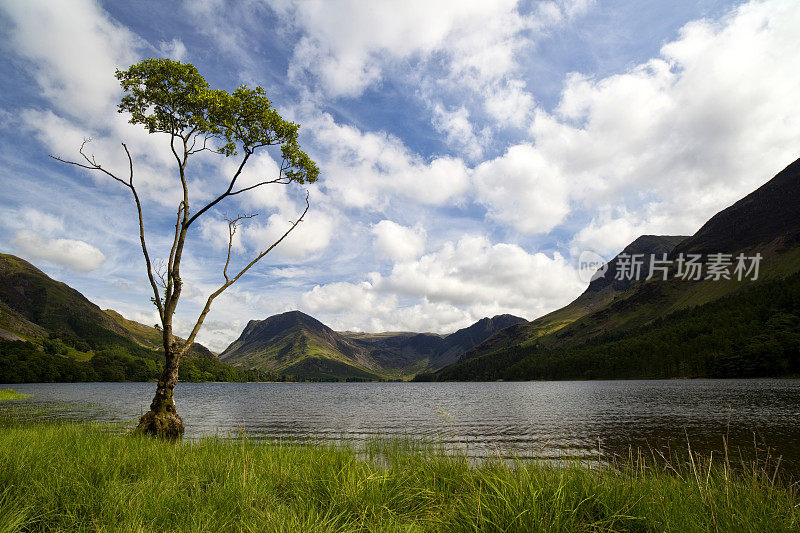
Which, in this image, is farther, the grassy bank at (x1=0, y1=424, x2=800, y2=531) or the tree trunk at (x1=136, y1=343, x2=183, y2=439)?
the tree trunk at (x1=136, y1=343, x2=183, y2=439)

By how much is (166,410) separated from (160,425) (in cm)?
73

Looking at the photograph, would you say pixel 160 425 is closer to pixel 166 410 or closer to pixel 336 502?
pixel 166 410

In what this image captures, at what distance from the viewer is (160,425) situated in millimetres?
17062

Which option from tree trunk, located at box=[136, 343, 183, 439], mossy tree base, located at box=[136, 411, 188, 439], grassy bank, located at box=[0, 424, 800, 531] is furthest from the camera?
tree trunk, located at box=[136, 343, 183, 439]

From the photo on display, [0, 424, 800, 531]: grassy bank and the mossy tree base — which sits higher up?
[0, 424, 800, 531]: grassy bank

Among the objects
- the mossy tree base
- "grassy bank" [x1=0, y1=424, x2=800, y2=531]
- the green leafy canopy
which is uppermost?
the green leafy canopy

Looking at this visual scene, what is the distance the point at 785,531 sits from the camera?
5.02m

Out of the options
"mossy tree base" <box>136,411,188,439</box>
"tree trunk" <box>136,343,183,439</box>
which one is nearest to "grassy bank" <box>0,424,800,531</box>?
"mossy tree base" <box>136,411,188,439</box>

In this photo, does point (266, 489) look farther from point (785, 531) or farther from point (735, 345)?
point (735, 345)

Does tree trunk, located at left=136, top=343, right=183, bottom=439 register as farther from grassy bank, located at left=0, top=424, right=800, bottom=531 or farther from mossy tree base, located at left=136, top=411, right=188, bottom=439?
grassy bank, located at left=0, top=424, right=800, bottom=531

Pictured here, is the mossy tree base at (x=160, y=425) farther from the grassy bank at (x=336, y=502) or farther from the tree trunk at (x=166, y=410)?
the grassy bank at (x=336, y=502)

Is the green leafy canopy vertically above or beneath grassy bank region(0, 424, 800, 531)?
above

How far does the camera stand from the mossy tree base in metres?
16.8

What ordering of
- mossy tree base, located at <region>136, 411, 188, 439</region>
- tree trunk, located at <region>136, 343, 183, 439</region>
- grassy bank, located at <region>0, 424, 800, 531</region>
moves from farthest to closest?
tree trunk, located at <region>136, 343, 183, 439</region> < mossy tree base, located at <region>136, 411, 188, 439</region> < grassy bank, located at <region>0, 424, 800, 531</region>
